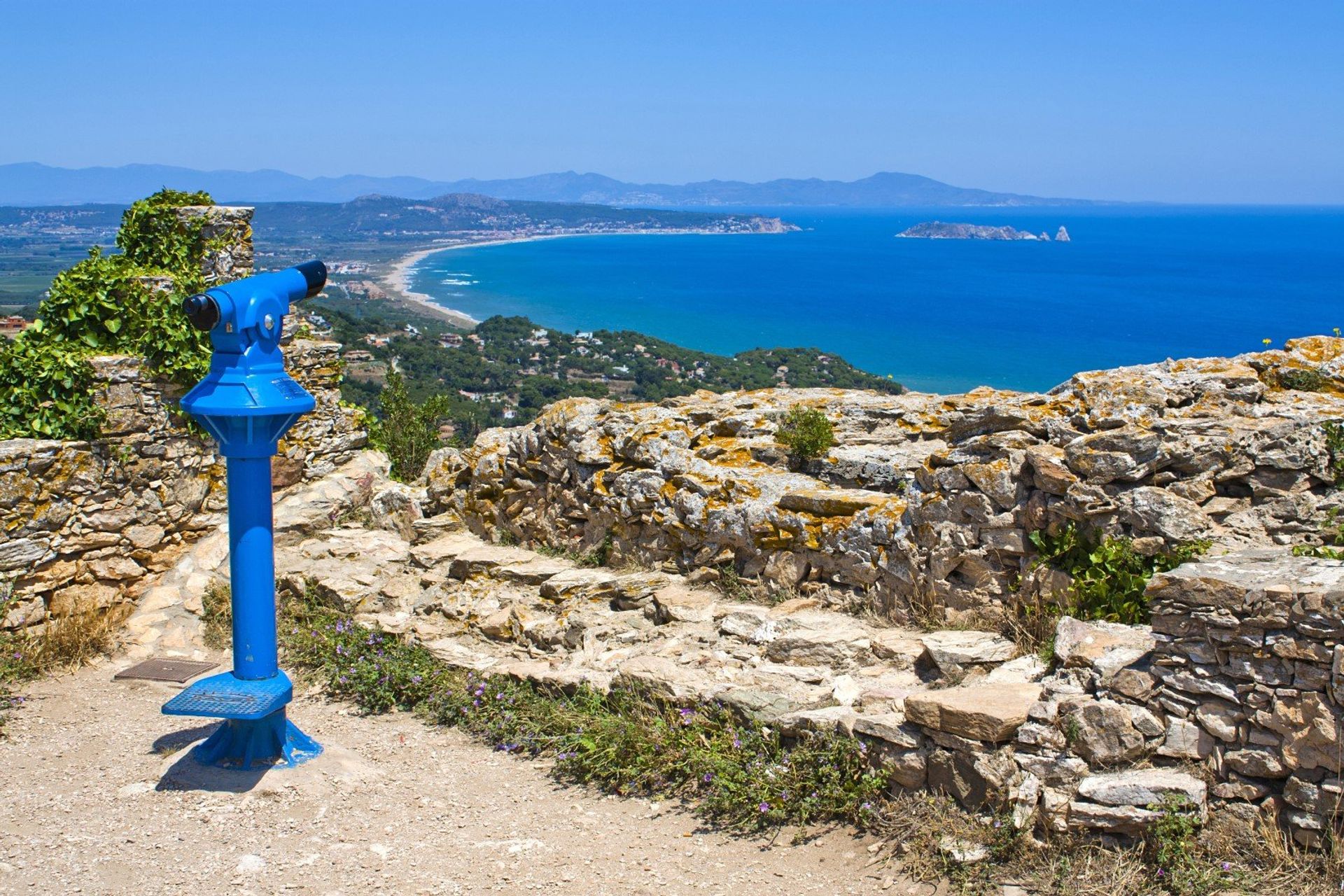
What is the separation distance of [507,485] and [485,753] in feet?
12.3

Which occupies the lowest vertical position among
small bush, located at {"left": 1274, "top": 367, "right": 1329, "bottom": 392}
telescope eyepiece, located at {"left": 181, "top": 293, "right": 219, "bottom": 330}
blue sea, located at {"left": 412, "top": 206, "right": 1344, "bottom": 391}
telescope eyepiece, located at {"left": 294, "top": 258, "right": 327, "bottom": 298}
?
blue sea, located at {"left": 412, "top": 206, "right": 1344, "bottom": 391}

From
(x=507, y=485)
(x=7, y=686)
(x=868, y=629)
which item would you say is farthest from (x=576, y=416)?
(x=7, y=686)

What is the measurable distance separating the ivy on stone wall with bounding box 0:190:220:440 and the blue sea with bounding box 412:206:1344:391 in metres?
51.6

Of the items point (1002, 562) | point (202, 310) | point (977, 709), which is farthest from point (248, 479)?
point (1002, 562)

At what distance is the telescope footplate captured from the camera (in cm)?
645

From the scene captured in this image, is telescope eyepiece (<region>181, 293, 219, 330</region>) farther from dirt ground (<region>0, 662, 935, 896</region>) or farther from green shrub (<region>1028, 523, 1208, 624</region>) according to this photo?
green shrub (<region>1028, 523, 1208, 624</region>)

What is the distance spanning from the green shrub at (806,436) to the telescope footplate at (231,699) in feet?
14.6

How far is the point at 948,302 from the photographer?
4742 inches

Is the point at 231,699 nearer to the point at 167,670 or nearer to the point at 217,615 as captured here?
the point at 167,670

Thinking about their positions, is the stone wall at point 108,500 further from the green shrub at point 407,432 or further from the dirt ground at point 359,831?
the green shrub at point 407,432

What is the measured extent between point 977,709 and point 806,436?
3806mm

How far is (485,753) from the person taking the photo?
284 inches

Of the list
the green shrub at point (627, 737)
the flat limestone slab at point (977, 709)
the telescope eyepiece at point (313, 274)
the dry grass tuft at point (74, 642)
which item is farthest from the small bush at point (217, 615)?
the flat limestone slab at point (977, 709)

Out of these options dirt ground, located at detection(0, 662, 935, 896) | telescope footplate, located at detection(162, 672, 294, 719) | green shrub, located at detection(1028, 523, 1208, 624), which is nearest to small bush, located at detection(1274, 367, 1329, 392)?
green shrub, located at detection(1028, 523, 1208, 624)
